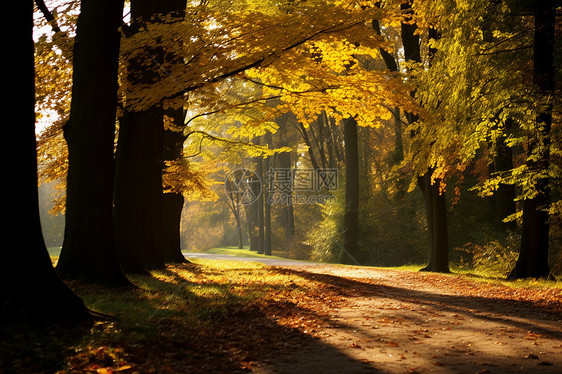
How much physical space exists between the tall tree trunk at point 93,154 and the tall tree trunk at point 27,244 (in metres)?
3.65

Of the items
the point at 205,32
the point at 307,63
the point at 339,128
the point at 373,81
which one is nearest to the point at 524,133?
the point at 373,81

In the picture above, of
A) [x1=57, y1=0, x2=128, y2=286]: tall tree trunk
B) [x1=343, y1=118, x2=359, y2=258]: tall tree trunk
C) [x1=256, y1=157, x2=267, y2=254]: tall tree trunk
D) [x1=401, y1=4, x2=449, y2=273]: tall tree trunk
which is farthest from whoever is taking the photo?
[x1=256, y1=157, x2=267, y2=254]: tall tree trunk

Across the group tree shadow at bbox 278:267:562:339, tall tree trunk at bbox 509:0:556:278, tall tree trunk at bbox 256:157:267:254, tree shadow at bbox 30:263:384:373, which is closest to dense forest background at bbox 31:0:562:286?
tall tree trunk at bbox 509:0:556:278

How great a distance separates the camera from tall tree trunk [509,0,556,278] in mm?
12266

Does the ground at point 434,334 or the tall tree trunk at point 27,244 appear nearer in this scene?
the ground at point 434,334

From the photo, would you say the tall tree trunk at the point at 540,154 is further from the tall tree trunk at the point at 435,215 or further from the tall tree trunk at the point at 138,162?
the tall tree trunk at the point at 138,162

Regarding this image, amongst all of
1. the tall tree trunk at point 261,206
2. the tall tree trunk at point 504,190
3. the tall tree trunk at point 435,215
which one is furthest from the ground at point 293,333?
the tall tree trunk at point 261,206

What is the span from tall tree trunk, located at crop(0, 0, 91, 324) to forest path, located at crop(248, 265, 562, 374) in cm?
251

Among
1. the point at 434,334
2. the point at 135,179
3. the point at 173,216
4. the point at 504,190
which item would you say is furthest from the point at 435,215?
the point at 434,334

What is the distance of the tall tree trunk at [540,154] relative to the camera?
12266mm

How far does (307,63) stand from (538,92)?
543cm

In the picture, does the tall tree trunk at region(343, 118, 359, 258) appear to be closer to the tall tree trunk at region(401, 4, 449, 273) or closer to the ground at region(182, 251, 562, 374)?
the tall tree trunk at region(401, 4, 449, 273)

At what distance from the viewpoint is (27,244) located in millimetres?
5922

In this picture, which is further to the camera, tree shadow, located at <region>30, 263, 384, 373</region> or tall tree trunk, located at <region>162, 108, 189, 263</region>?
tall tree trunk, located at <region>162, 108, 189, 263</region>
